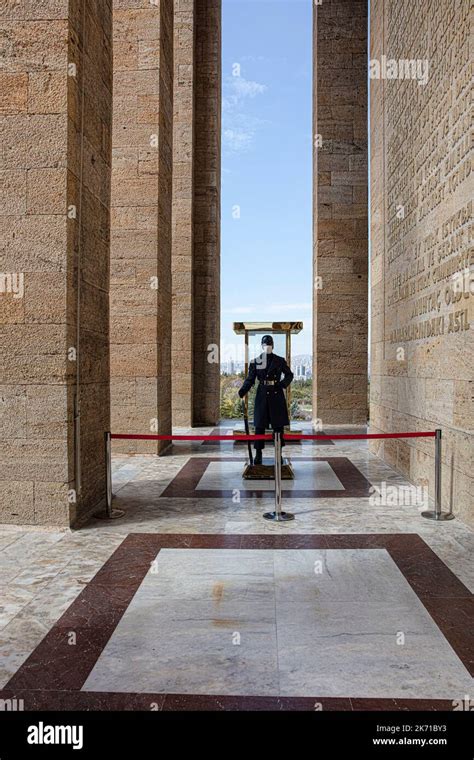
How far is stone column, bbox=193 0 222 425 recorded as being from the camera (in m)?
14.0

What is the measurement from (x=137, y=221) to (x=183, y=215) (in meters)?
4.40

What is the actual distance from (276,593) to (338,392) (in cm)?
1023

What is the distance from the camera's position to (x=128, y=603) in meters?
3.58

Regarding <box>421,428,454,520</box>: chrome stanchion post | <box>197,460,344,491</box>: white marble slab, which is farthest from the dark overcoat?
<box>421,428,454,520</box>: chrome stanchion post

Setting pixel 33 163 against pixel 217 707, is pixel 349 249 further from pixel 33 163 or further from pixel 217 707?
pixel 217 707

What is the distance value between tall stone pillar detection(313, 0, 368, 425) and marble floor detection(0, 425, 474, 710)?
25.0 ft

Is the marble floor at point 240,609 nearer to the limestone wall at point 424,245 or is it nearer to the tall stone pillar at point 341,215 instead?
the limestone wall at point 424,245

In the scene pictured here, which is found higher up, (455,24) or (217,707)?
(455,24)

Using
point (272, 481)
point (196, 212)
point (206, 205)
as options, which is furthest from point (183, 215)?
point (272, 481)

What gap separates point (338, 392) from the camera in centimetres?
1367

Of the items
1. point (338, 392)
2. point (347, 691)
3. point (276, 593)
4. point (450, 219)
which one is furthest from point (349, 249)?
point (347, 691)
